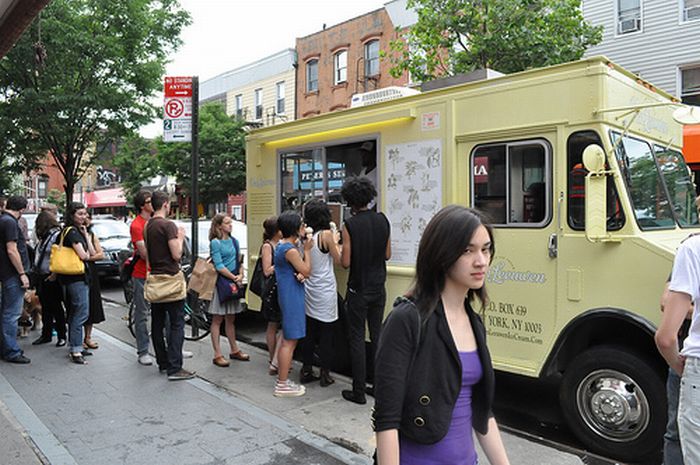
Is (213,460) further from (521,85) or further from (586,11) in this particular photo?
(586,11)

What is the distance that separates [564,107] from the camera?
4422 mm

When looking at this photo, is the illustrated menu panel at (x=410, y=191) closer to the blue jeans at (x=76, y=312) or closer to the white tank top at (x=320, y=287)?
the white tank top at (x=320, y=287)

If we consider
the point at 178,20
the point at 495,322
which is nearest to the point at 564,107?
the point at 495,322

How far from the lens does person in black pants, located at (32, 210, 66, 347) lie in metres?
7.04

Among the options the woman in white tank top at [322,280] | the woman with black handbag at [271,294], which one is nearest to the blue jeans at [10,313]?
the woman with black handbag at [271,294]

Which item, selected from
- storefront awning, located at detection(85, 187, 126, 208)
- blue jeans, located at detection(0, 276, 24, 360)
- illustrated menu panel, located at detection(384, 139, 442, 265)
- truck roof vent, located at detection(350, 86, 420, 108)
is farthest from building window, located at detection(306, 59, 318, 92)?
storefront awning, located at detection(85, 187, 126, 208)

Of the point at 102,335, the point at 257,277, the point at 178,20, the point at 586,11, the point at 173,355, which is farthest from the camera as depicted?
the point at 586,11

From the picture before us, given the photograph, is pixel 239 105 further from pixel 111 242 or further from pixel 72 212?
pixel 72 212

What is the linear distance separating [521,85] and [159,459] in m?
3.97

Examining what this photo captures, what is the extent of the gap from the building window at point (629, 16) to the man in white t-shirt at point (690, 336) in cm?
1582

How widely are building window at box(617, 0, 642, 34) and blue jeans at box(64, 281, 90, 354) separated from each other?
620 inches

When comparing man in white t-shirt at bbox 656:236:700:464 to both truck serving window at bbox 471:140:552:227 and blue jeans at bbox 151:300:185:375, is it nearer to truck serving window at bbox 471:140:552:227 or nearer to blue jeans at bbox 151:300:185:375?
truck serving window at bbox 471:140:552:227

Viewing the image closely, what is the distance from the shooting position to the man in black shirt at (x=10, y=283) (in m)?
6.23

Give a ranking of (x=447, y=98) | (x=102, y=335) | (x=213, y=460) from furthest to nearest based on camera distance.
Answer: (x=102, y=335) < (x=447, y=98) < (x=213, y=460)
